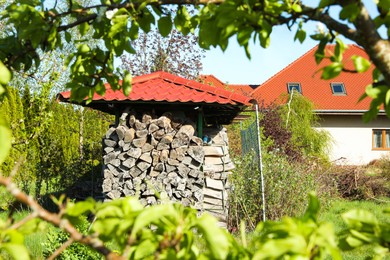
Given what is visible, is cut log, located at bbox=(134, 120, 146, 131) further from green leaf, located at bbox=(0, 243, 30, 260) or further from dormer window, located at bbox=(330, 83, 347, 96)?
dormer window, located at bbox=(330, 83, 347, 96)

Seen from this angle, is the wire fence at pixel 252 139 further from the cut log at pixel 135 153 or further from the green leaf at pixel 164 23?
the green leaf at pixel 164 23

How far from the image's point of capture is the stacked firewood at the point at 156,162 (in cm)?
675

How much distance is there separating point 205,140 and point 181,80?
129 centimetres

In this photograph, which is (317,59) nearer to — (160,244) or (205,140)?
(160,244)

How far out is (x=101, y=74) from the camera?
2057 millimetres

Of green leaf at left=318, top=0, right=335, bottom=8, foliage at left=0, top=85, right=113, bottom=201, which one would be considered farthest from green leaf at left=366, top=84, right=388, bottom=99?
foliage at left=0, top=85, right=113, bottom=201

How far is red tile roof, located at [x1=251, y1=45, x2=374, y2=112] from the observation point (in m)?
19.5

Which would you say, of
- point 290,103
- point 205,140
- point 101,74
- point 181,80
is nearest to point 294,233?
point 101,74

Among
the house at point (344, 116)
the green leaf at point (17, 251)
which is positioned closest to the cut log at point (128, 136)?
the green leaf at point (17, 251)

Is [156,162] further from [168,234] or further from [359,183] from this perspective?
[359,183]

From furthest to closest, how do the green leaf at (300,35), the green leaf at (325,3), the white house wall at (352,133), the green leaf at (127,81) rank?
1. the white house wall at (352,133)
2. the green leaf at (127,81)
3. the green leaf at (300,35)
4. the green leaf at (325,3)

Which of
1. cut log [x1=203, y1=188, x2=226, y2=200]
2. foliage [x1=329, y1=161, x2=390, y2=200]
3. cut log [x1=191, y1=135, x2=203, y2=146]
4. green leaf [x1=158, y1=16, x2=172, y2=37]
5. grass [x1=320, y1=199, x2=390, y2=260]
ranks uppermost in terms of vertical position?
green leaf [x1=158, y1=16, x2=172, y2=37]

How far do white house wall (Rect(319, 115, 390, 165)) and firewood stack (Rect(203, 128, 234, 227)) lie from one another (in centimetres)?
1274

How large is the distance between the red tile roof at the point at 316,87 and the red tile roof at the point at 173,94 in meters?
12.4
